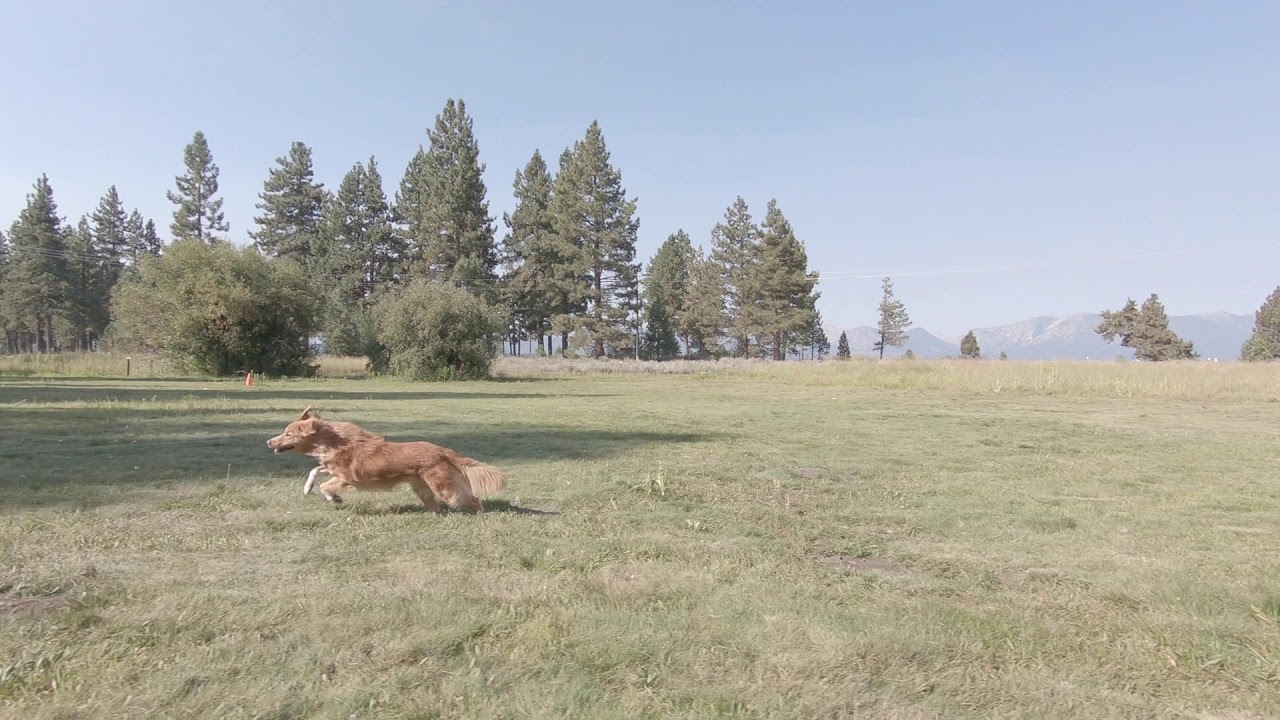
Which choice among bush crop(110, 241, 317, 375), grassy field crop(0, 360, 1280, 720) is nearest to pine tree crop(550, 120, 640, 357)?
bush crop(110, 241, 317, 375)

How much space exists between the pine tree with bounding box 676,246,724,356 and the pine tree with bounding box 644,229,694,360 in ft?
2.98

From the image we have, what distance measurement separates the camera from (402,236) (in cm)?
6384

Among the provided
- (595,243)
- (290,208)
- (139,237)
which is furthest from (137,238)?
(595,243)

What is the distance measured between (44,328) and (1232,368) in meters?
100

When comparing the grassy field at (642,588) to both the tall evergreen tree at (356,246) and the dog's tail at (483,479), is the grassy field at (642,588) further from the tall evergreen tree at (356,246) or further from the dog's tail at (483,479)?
the tall evergreen tree at (356,246)

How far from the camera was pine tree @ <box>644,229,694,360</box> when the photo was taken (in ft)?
258

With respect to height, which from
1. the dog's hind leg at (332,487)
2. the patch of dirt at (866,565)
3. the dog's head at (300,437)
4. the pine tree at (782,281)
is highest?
the pine tree at (782,281)

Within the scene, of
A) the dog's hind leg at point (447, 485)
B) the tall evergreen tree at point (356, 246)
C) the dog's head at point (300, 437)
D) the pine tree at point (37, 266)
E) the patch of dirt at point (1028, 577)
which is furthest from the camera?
the pine tree at point (37, 266)

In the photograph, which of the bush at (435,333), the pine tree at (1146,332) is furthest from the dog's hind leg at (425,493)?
the pine tree at (1146,332)

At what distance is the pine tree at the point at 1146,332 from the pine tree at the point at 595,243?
52.2m

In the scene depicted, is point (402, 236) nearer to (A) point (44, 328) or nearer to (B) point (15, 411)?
(A) point (44, 328)

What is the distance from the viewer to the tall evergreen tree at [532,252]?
64625 mm

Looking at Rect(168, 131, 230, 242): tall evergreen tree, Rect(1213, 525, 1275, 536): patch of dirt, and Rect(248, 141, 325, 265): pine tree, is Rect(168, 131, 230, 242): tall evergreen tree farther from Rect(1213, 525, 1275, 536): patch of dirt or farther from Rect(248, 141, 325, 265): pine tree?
Rect(1213, 525, 1275, 536): patch of dirt

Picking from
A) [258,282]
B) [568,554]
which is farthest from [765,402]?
[258,282]
